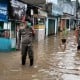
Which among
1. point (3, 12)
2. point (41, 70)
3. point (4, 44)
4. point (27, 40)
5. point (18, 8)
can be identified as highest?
point (18, 8)

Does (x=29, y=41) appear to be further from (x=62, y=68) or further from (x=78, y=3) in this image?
(x=78, y=3)

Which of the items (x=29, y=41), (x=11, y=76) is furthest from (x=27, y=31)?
(x=11, y=76)

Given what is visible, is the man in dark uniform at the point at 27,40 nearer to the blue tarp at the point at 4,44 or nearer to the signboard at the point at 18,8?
the blue tarp at the point at 4,44

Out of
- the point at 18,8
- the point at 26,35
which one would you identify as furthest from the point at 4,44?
the point at 26,35

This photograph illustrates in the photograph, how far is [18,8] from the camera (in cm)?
2338

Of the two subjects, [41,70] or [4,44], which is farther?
[4,44]

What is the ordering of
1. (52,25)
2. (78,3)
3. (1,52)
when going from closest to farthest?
(1,52) → (52,25) → (78,3)

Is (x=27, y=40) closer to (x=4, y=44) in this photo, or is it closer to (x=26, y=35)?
(x=26, y=35)

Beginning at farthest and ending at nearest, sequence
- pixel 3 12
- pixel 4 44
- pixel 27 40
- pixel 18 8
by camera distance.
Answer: pixel 18 8 < pixel 3 12 < pixel 4 44 < pixel 27 40

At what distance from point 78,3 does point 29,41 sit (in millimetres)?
79249

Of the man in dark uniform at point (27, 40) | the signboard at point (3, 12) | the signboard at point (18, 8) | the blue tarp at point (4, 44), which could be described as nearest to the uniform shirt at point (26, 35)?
the man in dark uniform at point (27, 40)

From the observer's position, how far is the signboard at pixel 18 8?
22.3m

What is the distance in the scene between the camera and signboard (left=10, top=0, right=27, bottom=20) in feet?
73.1

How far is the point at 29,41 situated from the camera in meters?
13.3
